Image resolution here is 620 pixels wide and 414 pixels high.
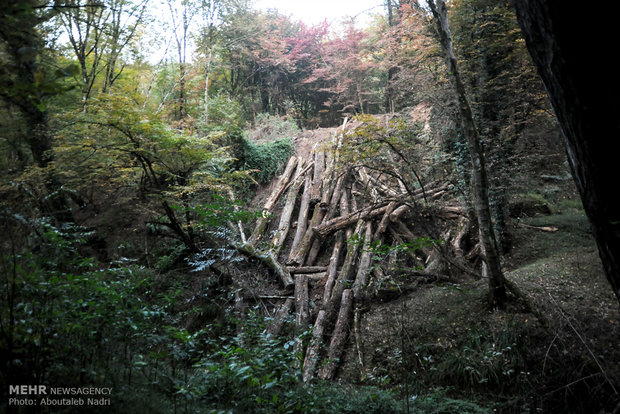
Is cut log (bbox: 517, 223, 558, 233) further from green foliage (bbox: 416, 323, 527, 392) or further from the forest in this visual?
green foliage (bbox: 416, 323, 527, 392)

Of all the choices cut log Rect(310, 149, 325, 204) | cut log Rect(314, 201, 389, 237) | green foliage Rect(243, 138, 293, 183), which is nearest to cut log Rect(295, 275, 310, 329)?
cut log Rect(314, 201, 389, 237)

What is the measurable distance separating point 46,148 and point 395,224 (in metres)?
9.46

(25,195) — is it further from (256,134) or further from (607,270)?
(256,134)

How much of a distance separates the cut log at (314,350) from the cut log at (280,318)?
669 millimetres

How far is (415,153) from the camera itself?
6816 mm

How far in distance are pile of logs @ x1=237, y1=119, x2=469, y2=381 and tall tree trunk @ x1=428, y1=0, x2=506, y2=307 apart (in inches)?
42.2

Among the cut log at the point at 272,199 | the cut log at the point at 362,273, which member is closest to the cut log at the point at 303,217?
the cut log at the point at 272,199

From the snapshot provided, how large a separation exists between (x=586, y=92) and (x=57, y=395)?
3331 mm

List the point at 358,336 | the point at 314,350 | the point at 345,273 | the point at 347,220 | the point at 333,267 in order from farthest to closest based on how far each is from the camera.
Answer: the point at 347,220 < the point at 333,267 < the point at 345,273 < the point at 358,336 < the point at 314,350

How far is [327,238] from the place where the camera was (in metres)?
8.57

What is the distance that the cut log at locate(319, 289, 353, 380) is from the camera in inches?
195

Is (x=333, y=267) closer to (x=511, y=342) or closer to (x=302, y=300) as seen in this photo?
(x=302, y=300)

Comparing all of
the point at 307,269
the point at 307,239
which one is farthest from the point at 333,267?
the point at 307,239

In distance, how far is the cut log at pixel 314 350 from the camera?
4.82 m
